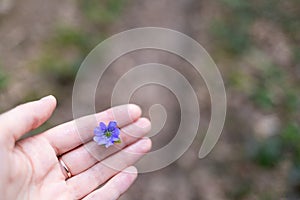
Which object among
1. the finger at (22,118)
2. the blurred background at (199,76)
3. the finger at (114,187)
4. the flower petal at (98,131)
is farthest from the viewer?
the blurred background at (199,76)

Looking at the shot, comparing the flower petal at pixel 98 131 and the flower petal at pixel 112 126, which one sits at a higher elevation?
the flower petal at pixel 112 126

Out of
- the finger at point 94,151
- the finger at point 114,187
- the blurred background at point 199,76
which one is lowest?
the finger at point 114,187

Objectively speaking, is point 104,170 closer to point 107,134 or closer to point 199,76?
point 107,134

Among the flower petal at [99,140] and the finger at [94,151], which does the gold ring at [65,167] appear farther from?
the flower petal at [99,140]

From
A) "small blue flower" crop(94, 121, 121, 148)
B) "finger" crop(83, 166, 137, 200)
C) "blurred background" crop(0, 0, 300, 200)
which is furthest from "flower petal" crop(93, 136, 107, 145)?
"blurred background" crop(0, 0, 300, 200)

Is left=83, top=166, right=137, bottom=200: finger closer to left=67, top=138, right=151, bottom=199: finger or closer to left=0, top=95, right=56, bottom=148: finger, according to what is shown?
left=67, top=138, right=151, bottom=199: finger

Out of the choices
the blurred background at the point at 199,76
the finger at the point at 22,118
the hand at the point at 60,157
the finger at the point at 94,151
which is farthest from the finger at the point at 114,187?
the blurred background at the point at 199,76

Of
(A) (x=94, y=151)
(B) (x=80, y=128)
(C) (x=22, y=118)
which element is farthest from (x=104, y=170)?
(C) (x=22, y=118)

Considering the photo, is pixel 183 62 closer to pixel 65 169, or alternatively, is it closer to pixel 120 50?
pixel 120 50
